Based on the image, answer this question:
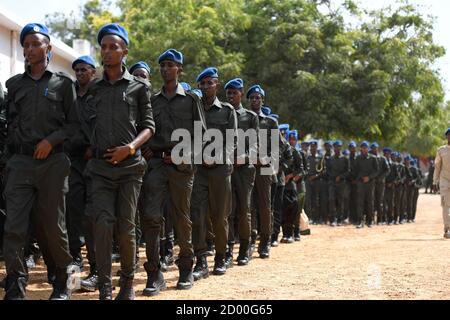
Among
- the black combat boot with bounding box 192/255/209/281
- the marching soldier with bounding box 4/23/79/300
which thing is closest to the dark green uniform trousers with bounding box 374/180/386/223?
the black combat boot with bounding box 192/255/209/281

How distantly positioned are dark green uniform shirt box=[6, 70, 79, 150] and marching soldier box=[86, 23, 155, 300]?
287 millimetres

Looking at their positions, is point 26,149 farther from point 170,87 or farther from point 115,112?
point 170,87

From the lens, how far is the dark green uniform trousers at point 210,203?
8.08 meters

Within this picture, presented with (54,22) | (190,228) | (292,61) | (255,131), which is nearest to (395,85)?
(292,61)

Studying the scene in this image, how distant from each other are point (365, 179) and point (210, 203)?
439 inches

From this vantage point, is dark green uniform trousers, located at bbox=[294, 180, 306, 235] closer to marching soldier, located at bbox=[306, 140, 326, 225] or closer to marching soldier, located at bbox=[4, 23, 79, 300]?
marching soldier, located at bbox=[306, 140, 326, 225]

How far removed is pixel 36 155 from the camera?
19.1 ft

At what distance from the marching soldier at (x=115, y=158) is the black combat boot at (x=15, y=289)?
65 cm

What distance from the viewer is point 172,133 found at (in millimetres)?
7133

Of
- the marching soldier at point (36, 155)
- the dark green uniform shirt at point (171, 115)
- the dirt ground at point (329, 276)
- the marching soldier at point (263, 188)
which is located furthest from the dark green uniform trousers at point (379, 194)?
the marching soldier at point (36, 155)

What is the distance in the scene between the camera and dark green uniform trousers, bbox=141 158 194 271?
22.7ft

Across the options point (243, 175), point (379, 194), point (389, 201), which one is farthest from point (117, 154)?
point (389, 201)
